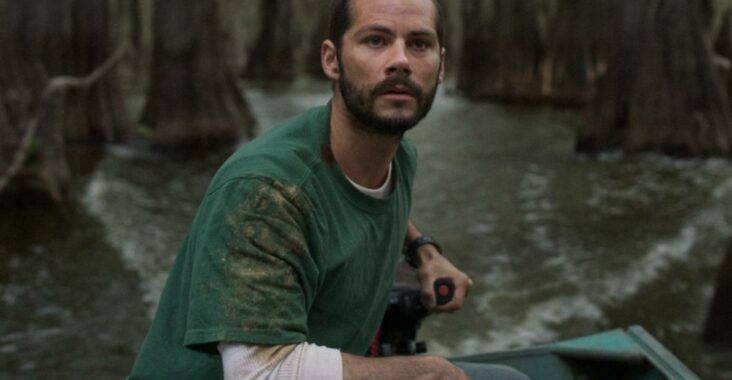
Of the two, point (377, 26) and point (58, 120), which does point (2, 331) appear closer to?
point (58, 120)

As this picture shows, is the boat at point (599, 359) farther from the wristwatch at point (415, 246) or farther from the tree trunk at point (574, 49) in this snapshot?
the tree trunk at point (574, 49)

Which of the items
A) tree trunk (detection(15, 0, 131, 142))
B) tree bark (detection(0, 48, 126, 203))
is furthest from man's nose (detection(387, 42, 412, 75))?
tree trunk (detection(15, 0, 131, 142))

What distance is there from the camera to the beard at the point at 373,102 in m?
1.91

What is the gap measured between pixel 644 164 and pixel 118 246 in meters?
7.07

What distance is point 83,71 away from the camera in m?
11.8

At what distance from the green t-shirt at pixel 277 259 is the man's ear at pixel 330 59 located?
0.27 feet

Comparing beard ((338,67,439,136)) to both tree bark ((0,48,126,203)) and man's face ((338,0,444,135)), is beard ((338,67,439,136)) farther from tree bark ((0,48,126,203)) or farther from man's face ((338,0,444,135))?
tree bark ((0,48,126,203))

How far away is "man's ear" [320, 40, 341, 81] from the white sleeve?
0.59 m

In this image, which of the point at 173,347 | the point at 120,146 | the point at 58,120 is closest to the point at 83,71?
the point at 120,146

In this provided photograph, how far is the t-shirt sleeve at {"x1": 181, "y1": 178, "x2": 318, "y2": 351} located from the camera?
1669 millimetres

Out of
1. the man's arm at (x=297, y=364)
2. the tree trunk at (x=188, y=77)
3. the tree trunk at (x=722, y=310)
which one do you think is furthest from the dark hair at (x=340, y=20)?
the tree trunk at (x=188, y=77)

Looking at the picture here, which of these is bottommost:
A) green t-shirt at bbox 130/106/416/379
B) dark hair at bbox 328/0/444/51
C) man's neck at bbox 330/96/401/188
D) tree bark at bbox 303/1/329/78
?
tree bark at bbox 303/1/329/78

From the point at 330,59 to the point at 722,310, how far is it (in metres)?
3.79

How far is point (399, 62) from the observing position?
1908 mm
